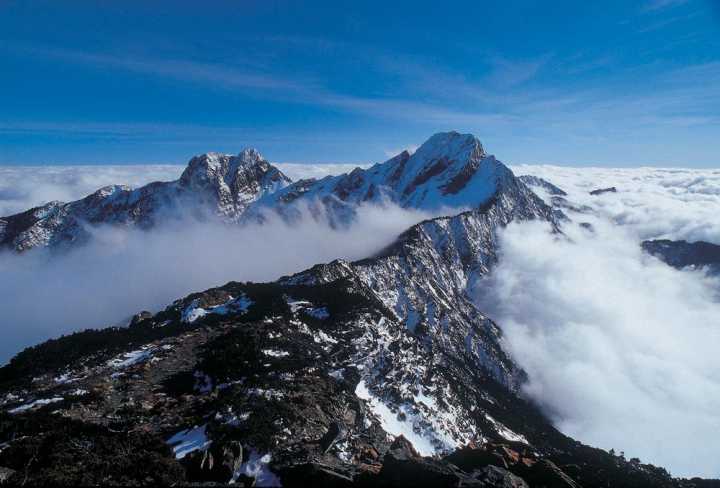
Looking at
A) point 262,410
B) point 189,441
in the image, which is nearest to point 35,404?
point 189,441

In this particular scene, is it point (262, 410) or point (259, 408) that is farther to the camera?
point (259, 408)

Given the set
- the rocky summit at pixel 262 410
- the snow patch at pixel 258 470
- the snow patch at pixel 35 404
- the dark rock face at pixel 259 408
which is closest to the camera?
the snow patch at pixel 258 470

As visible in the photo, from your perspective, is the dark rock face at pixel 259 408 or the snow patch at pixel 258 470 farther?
the dark rock face at pixel 259 408

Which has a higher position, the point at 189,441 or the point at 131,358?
the point at 189,441

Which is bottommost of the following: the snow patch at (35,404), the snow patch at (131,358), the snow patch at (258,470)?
the snow patch at (131,358)

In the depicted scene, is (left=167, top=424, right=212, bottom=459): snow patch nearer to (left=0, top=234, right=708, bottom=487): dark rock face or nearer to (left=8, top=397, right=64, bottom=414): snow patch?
(left=0, top=234, right=708, bottom=487): dark rock face

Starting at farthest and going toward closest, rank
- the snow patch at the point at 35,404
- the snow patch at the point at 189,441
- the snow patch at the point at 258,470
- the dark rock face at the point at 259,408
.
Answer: the snow patch at the point at 35,404 → the snow patch at the point at 189,441 → the dark rock face at the point at 259,408 → the snow patch at the point at 258,470

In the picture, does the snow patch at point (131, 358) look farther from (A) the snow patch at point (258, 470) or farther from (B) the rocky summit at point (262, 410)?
(A) the snow patch at point (258, 470)

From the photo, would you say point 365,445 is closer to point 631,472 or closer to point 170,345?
point 170,345

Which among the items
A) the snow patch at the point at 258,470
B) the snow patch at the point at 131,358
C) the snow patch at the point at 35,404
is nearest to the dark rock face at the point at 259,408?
the snow patch at the point at 258,470

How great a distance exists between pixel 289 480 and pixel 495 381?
6184 inches

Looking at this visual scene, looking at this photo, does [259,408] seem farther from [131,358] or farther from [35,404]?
[131,358]

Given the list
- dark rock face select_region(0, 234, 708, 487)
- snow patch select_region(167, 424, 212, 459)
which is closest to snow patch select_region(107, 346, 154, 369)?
dark rock face select_region(0, 234, 708, 487)

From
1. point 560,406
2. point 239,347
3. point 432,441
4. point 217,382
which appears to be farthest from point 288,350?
point 560,406
